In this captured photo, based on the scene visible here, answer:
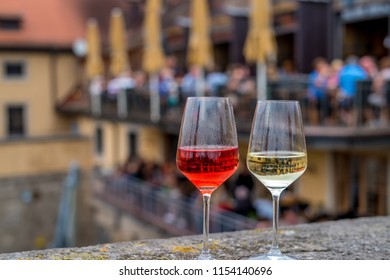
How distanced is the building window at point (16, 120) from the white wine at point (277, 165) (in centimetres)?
2975

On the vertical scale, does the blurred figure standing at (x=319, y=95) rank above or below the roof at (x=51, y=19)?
→ below

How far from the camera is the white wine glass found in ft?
6.37

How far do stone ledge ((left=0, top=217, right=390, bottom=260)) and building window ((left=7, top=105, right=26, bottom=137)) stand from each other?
29301mm

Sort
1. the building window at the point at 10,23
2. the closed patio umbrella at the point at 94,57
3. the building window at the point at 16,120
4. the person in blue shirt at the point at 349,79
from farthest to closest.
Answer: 1. the building window at the point at 10,23
2. the building window at the point at 16,120
3. the closed patio umbrella at the point at 94,57
4. the person in blue shirt at the point at 349,79

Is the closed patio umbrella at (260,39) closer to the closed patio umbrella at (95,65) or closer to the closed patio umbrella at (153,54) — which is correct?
the closed patio umbrella at (153,54)

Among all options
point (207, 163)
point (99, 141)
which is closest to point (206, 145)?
point (207, 163)

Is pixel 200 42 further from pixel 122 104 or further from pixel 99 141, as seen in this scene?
pixel 99 141

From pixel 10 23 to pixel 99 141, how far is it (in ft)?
27.0

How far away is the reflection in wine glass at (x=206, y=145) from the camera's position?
189 cm

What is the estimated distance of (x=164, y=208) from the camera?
47.2ft

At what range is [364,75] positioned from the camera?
1042 cm

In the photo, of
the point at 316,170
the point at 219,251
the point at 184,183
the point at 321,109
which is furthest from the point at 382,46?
the point at 219,251

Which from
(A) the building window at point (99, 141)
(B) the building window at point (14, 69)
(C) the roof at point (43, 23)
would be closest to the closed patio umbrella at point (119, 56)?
(A) the building window at point (99, 141)

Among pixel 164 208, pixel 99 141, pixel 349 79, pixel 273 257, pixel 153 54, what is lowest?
pixel 164 208
